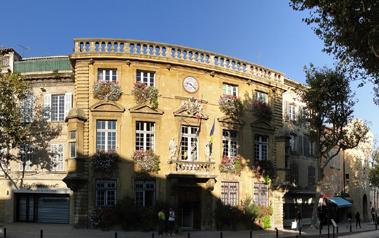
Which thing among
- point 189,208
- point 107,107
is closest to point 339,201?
point 189,208

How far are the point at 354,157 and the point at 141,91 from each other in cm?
3960

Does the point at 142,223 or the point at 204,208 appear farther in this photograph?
the point at 204,208

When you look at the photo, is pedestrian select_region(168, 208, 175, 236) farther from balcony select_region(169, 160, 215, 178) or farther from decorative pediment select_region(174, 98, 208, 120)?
decorative pediment select_region(174, 98, 208, 120)

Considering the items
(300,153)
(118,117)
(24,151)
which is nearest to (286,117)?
(300,153)

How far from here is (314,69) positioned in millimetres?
40438

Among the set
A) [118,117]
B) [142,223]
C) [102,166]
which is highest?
[118,117]

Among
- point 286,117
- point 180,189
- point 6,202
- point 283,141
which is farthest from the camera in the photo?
point 286,117

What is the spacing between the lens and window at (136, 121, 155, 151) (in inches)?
1281

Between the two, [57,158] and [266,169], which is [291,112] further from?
[57,158]

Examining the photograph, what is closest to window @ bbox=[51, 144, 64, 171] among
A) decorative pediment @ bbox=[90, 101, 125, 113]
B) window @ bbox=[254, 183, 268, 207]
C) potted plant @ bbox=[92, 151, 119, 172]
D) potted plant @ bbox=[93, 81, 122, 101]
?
potted plant @ bbox=[92, 151, 119, 172]

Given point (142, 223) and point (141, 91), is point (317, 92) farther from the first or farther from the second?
point (142, 223)

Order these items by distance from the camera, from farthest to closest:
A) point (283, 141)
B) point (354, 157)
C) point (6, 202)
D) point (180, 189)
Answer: point (354, 157) → point (283, 141) → point (6, 202) → point (180, 189)

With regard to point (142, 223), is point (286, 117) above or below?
above

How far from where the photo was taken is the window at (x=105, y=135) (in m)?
31.7
